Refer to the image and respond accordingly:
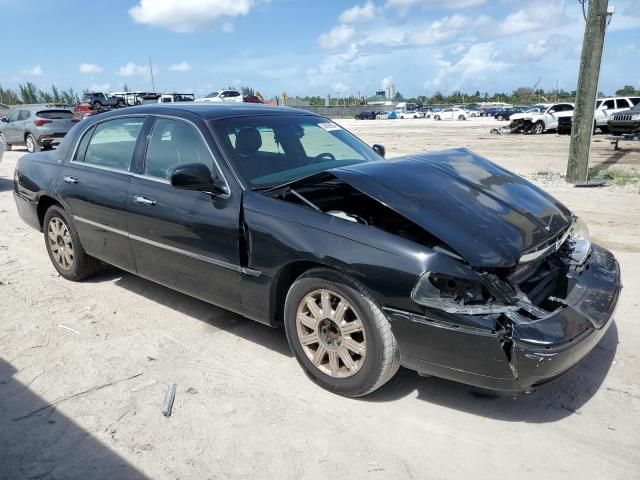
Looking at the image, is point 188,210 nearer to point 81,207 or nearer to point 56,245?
point 81,207

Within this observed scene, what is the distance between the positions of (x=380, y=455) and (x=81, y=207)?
347cm

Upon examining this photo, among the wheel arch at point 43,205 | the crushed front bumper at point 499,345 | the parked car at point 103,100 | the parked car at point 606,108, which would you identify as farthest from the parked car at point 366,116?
the crushed front bumper at point 499,345

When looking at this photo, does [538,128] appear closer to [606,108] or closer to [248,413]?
[606,108]

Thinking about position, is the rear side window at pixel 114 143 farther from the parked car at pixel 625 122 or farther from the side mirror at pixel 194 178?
the parked car at pixel 625 122

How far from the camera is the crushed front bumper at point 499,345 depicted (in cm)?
264

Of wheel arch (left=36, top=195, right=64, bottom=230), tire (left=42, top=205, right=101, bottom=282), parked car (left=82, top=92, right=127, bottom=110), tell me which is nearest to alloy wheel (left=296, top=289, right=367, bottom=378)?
tire (left=42, top=205, right=101, bottom=282)

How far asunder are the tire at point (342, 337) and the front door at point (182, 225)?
550 mm

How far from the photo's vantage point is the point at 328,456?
2762mm

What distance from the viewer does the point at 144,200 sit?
415 centimetres

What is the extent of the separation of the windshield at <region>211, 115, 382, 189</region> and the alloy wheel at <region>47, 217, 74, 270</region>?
2.25 meters

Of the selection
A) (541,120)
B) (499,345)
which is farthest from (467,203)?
(541,120)

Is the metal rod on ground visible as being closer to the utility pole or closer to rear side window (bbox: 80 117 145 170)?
rear side window (bbox: 80 117 145 170)

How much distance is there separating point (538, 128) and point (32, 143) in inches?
901

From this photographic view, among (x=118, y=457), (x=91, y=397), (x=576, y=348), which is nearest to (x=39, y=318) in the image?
(x=91, y=397)
